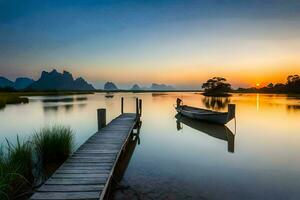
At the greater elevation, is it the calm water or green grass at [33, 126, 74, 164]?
green grass at [33, 126, 74, 164]

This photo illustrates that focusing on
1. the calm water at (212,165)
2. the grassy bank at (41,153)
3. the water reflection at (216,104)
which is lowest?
the water reflection at (216,104)

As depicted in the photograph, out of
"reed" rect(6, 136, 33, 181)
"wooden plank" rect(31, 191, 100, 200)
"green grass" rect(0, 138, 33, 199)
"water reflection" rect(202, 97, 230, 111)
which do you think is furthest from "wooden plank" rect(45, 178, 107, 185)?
"water reflection" rect(202, 97, 230, 111)

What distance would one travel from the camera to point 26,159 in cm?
868

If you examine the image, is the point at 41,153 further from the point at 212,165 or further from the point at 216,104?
the point at 216,104

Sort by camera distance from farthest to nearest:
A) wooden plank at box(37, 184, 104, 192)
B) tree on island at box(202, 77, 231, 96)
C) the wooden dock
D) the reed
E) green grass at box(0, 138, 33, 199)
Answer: tree on island at box(202, 77, 231, 96), the reed, green grass at box(0, 138, 33, 199), wooden plank at box(37, 184, 104, 192), the wooden dock

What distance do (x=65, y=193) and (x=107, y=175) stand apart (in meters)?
1.43

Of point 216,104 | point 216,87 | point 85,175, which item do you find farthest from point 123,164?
point 216,87

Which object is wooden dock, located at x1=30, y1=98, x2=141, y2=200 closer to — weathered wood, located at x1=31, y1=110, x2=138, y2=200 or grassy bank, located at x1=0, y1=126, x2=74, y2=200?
weathered wood, located at x1=31, y1=110, x2=138, y2=200

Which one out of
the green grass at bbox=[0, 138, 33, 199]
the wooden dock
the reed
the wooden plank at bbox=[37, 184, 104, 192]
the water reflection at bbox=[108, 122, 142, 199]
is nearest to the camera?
the wooden dock

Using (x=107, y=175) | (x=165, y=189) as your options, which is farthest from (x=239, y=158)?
(x=107, y=175)

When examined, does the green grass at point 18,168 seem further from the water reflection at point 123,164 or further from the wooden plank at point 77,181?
the water reflection at point 123,164

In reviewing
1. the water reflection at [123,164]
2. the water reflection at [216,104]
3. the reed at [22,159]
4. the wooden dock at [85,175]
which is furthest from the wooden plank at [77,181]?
the water reflection at [216,104]

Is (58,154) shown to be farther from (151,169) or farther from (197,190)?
(197,190)

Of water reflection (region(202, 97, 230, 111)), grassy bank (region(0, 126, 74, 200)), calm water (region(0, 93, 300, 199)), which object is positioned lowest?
water reflection (region(202, 97, 230, 111))
